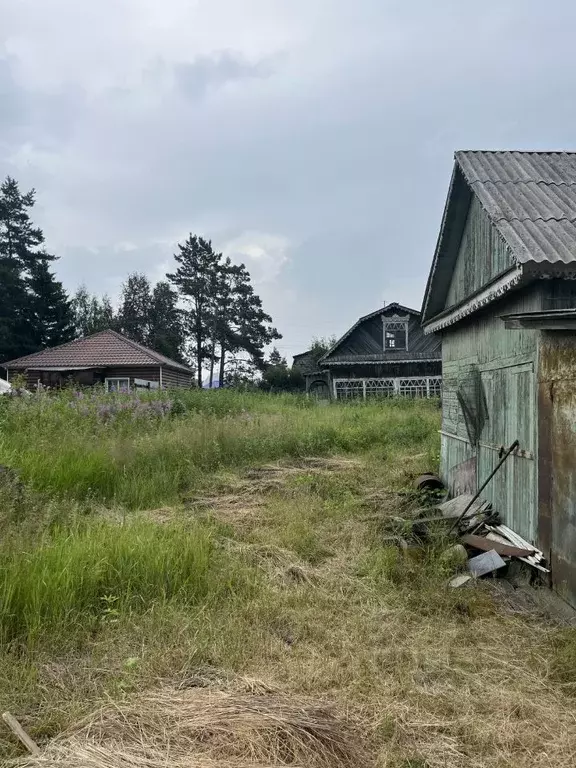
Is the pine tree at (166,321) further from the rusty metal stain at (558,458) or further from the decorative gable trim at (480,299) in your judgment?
the rusty metal stain at (558,458)

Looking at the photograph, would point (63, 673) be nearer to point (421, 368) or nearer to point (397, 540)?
point (397, 540)

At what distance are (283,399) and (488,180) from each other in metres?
14.1

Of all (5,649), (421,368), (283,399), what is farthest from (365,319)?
(5,649)

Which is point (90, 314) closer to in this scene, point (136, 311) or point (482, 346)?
point (136, 311)

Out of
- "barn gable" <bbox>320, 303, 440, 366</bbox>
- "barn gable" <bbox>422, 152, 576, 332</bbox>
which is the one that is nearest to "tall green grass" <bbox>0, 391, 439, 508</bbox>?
"barn gable" <bbox>422, 152, 576, 332</bbox>

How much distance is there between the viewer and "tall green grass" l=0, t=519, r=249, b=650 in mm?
3471

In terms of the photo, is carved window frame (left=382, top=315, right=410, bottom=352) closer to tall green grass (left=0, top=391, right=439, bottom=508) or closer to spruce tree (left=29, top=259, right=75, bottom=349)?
tall green grass (left=0, top=391, right=439, bottom=508)

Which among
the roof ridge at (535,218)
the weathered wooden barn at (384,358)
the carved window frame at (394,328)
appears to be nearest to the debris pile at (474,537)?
the roof ridge at (535,218)

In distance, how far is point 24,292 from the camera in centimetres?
3938

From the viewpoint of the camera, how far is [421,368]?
26.0 metres

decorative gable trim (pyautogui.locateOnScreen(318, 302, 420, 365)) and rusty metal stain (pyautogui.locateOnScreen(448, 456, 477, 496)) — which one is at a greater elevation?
decorative gable trim (pyautogui.locateOnScreen(318, 302, 420, 365))

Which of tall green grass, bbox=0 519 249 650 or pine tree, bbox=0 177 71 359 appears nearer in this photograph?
tall green grass, bbox=0 519 249 650

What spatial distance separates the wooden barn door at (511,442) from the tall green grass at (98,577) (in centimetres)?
271

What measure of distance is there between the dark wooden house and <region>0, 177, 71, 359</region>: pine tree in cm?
1111
